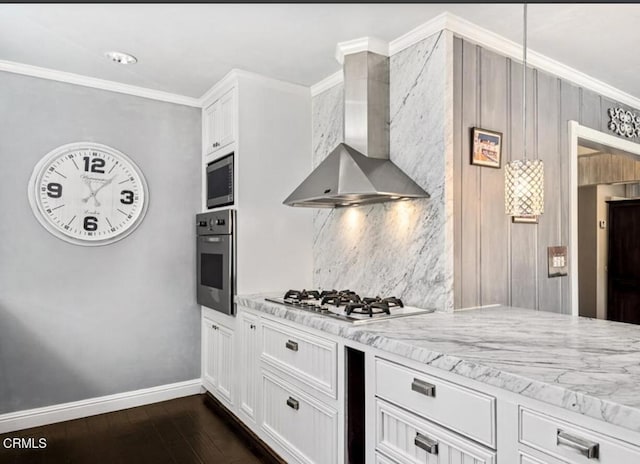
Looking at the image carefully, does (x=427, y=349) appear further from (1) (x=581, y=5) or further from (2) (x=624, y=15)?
(2) (x=624, y=15)

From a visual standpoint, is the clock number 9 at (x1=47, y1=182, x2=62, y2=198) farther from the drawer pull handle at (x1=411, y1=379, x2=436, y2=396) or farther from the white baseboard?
the drawer pull handle at (x1=411, y1=379, x2=436, y2=396)

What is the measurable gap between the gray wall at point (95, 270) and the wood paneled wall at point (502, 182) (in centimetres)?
218

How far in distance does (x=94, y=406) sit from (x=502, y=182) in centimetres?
318

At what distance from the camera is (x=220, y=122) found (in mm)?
3285

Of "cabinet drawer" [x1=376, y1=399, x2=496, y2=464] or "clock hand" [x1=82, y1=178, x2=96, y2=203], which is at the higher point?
"clock hand" [x1=82, y1=178, x2=96, y2=203]

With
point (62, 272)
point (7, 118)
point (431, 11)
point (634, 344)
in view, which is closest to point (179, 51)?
point (7, 118)

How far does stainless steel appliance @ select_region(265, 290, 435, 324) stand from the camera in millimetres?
2087

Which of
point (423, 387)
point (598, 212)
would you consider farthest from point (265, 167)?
point (598, 212)

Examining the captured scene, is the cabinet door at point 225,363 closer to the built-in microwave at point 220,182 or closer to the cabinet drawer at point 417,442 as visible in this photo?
the built-in microwave at point 220,182

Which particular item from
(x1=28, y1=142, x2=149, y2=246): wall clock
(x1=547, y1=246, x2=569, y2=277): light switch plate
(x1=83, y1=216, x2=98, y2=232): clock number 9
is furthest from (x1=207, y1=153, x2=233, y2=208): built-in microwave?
(x1=547, y1=246, x2=569, y2=277): light switch plate

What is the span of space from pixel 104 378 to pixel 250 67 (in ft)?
8.11

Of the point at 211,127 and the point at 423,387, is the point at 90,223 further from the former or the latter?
the point at 423,387

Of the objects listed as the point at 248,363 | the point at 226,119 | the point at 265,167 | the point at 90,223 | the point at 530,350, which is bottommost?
the point at 248,363

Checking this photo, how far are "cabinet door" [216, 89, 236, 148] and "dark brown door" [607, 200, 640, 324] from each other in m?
4.81
